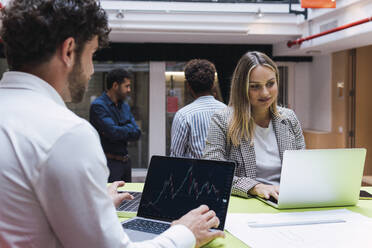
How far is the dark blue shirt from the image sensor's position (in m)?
3.88

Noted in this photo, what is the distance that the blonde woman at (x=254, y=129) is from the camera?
2080 millimetres

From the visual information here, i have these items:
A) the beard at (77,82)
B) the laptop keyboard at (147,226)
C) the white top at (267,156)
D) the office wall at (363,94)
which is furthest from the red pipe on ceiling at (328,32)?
the beard at (77,82)

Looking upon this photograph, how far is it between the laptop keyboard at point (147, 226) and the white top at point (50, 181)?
0.50 m

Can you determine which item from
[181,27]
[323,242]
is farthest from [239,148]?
[181,27]

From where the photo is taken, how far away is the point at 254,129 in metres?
2.16

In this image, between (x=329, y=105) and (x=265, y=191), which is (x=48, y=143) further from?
(x=329, y=105)

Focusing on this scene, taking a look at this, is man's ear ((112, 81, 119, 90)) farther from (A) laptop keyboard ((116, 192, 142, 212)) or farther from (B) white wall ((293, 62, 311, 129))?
(B) white wall ((293, 62, 311, 129))

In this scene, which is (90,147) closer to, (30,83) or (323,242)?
(30,83)

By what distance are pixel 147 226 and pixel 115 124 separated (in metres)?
2.70

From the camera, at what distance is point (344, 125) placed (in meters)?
7.21

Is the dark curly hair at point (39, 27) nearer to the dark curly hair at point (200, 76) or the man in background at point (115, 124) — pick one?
the dark curly hair at point (200, 76)

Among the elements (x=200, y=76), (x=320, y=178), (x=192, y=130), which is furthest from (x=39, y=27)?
(x=200, y=76)

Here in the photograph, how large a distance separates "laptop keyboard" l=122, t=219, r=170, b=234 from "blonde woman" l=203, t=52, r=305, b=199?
2.27ft

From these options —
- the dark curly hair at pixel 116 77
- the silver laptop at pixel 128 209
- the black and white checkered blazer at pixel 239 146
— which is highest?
the dark curly hair at pixel 116 77
